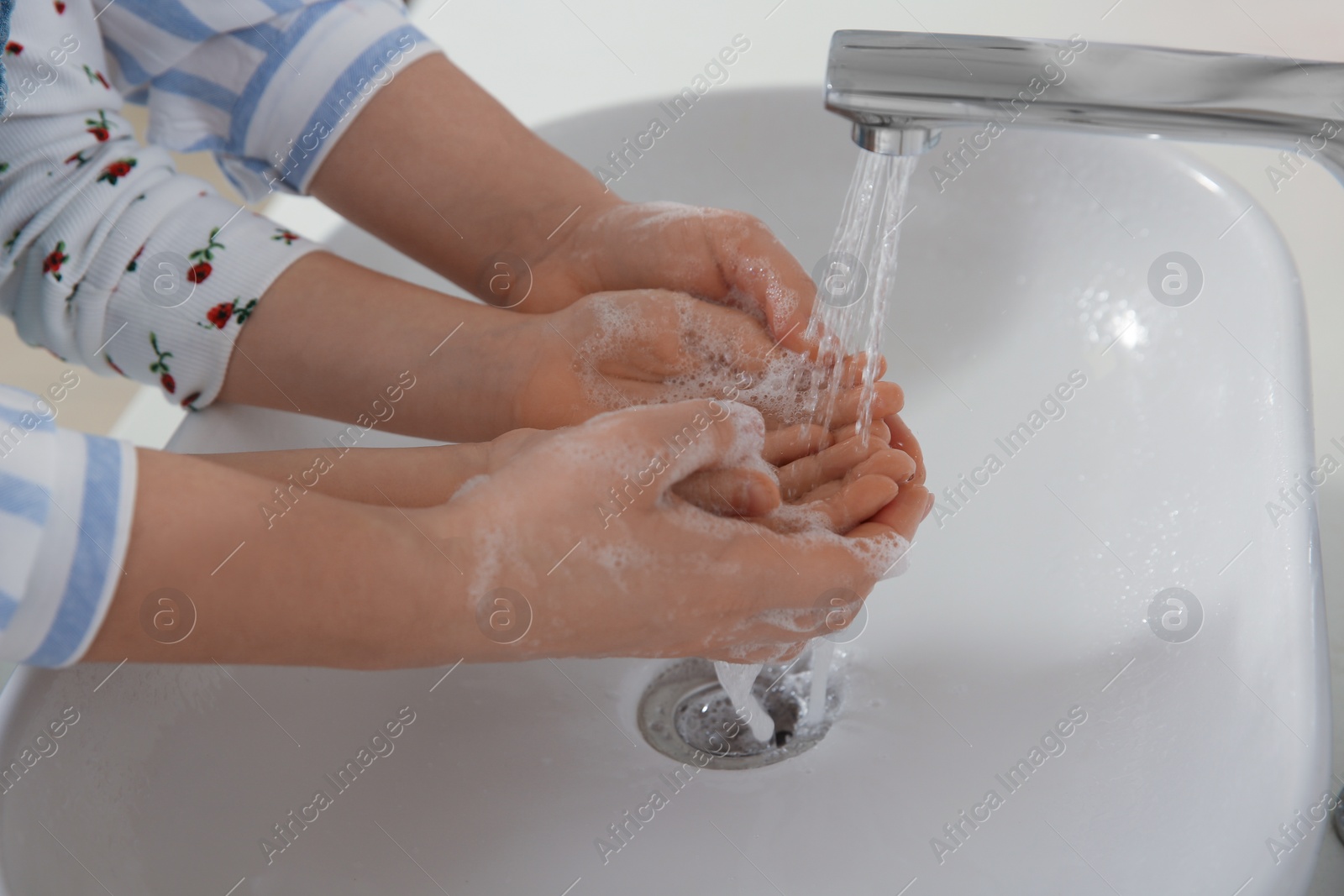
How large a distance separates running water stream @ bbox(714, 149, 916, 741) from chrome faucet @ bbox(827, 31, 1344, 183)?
0.30 ft

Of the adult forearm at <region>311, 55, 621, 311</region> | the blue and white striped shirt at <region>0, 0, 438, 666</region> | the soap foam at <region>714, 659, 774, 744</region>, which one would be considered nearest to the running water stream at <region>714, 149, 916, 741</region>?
the soap foam at <region>714, 659, 774, 744</region>

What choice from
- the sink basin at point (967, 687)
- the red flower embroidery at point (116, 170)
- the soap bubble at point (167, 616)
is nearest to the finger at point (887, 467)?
the sink basin at point (967, 687)

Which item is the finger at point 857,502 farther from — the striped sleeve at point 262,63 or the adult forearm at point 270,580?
the striped sleeve at point 262,63

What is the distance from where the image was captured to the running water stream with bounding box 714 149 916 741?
46 cm

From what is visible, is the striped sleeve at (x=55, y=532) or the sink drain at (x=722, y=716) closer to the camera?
the striped sleeve at (x=55, y=532)

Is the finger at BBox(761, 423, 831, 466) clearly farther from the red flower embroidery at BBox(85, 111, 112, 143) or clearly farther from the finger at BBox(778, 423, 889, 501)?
the red flower embroidery at BBox(85, 111, 112, 143)

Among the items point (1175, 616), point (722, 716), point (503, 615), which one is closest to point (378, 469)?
point (503, 615)

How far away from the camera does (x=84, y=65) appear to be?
1.74 ft

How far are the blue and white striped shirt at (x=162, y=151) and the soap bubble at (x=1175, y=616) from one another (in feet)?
1.43

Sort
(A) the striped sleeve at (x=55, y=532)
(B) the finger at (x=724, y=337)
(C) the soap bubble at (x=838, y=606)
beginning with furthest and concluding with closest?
(B) the finger at (x=724, y=337)
(C) the soap bubble at (x=838, y=606)
(A) the striped sleeve at (x=55, y=532)

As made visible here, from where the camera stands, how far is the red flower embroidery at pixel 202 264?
1.77 feet

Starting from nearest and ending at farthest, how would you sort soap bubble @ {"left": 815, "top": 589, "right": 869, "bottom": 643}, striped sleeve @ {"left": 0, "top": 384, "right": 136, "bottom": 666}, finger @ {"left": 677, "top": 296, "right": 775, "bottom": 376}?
striped sleeve @ {"left": 0, "top": 384, "right": 136, "bottom": 666} → soap bubble @ {"left": 815, "top": 589, "right": 869, "bottom": 643} → finger @ {"left": 677, "top": 296, "right": 775, "bottom": 376}

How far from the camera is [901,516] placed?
0.47m

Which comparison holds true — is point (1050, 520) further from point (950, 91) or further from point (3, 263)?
point (3, 263)
